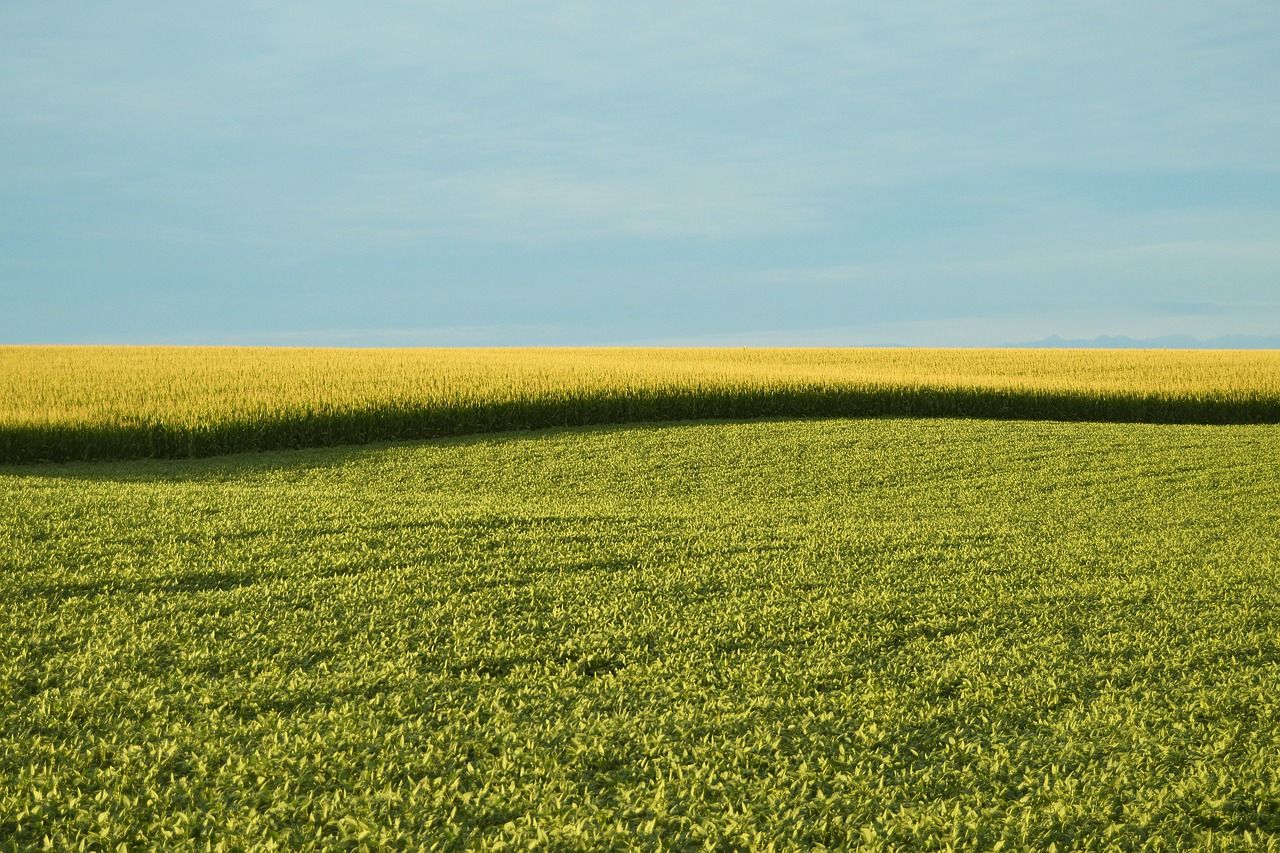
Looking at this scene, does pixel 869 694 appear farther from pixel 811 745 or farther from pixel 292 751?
pixel 292 751

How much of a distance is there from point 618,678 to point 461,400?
8.47m

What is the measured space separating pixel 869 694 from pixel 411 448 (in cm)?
767

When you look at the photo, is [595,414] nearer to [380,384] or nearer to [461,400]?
[461,400]

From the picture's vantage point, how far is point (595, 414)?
1178 cm

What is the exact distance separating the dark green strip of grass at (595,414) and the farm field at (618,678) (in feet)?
12.4

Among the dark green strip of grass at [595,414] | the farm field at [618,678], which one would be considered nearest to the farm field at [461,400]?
the dark green strip of grass at [595,414]

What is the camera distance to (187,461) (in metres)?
9.50

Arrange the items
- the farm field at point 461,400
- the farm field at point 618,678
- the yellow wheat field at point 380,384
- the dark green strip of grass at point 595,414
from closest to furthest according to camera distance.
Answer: the farm field at point 618,678
the dark green strip of grass at point 595,414
the farm field at point 461,400
the yellow wheat field at point 380,384

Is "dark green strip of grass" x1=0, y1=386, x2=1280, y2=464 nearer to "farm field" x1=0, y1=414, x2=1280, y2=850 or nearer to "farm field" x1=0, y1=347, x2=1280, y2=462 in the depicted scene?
"farm field" x1=0, y1=347, x2=1280, y2=462

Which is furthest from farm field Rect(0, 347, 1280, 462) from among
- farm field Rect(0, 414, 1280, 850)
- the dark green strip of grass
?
farm field Rect(0, 414, 1280, 850)

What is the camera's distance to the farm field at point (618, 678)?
2434 mm

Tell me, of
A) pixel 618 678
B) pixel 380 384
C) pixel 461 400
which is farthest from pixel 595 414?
pixel 618 678

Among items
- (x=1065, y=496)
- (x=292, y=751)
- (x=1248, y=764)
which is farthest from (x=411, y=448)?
(x=1248, y=764)

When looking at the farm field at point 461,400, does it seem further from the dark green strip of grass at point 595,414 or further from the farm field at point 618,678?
the farm field at point 618,678
